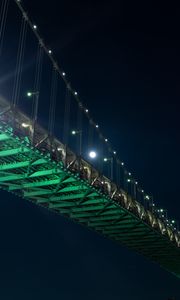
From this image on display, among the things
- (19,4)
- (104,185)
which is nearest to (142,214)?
(104,185)

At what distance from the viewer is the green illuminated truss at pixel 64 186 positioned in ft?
89.8

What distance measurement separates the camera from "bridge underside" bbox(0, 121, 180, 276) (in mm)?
28750

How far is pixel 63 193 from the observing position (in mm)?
38500

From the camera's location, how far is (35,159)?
29750 mm

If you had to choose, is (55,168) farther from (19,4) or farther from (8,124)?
(19,4)

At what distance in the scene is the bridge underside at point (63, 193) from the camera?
2875 cm

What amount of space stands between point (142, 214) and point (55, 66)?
60.8ft

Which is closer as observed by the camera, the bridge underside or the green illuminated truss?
the green illuminated truss

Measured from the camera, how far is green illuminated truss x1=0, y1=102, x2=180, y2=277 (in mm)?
27375

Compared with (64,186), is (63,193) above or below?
below

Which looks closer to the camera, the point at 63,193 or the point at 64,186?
the point at 64,186

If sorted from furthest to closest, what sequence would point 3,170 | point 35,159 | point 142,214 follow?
point 142,214 < point 3,170 < point 35,159

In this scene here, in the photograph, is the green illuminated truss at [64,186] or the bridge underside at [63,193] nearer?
the green illuminated truss at [64,186]

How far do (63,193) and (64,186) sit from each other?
2235 millimetres
